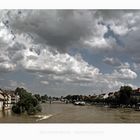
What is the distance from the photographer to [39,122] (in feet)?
24.2

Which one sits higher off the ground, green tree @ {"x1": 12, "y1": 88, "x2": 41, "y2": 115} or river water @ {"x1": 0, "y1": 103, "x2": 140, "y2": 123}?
green tree @ {"x1": 12, "y1": 88, "x2": 41, "y2": 115}

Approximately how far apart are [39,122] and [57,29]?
1.68 metres

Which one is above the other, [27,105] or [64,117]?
[27,105]

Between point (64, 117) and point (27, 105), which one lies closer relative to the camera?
point (64, 117)

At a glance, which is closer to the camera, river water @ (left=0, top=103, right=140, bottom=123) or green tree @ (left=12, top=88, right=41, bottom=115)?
river water @ (left=0, top=103, right=140, bottom=123)

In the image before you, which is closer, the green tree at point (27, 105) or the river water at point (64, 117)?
the river water at point (64, 117)

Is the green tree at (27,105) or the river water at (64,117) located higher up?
the green tree at (27,105)
